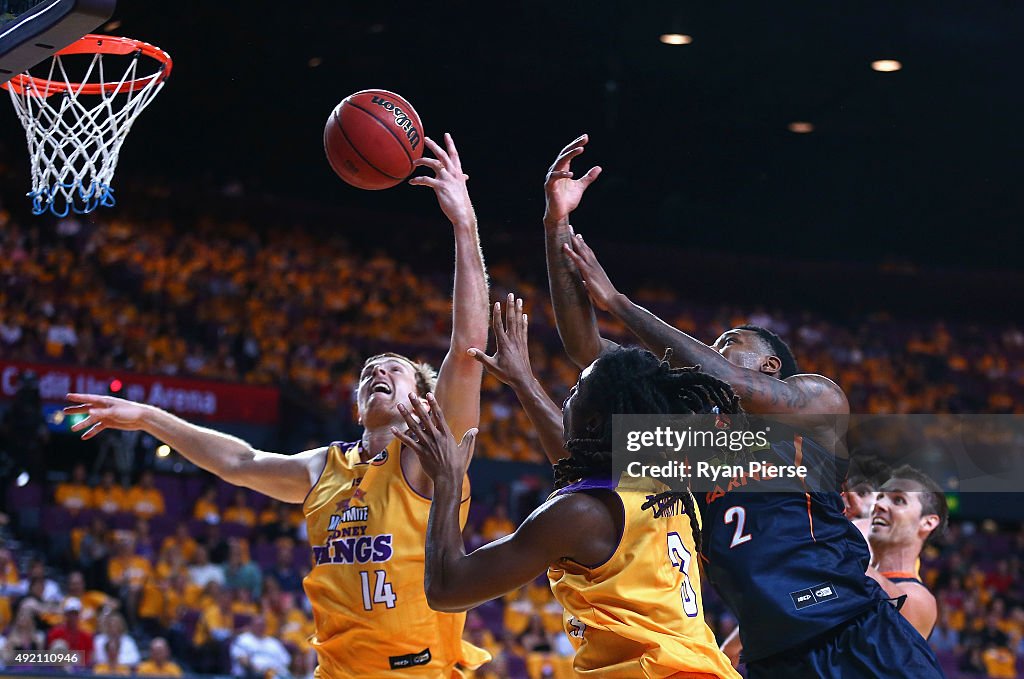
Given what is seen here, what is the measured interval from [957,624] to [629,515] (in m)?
11.0

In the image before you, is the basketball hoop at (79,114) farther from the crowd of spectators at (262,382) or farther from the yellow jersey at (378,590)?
the crowd of spectators at (262,382)

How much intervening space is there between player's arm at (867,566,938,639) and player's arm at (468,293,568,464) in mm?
1350

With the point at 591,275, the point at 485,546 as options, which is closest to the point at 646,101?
the point at 591,275

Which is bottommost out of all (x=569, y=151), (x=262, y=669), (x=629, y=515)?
(x=262, y=669)

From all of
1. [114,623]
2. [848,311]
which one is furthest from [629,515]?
[848,311]

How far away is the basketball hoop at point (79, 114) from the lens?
4562mm

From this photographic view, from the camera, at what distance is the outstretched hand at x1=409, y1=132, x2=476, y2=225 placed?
357cm

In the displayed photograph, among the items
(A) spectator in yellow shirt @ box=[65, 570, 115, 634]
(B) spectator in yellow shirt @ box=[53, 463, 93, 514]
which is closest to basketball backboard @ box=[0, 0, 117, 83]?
(A) spectator in yellow shirt @ box=[65, 570, 115, 634]

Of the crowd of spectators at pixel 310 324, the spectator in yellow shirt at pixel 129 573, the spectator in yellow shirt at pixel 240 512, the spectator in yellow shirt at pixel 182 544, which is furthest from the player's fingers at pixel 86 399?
the crowd of spectators at pixel 310 324

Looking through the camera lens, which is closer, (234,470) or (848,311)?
(234,470)

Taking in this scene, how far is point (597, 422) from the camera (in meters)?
2.65

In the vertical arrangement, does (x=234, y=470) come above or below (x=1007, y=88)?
below

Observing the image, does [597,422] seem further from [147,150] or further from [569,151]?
[147,150]

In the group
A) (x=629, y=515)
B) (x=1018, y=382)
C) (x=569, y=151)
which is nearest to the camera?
(x=629, y=515)
